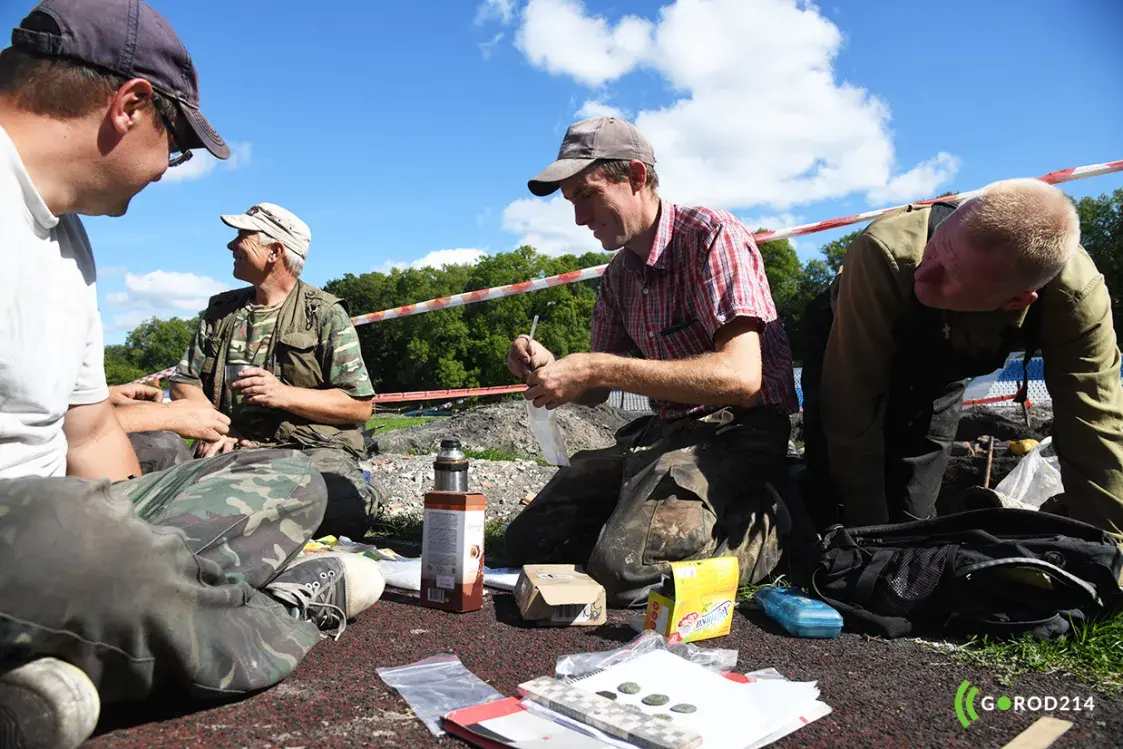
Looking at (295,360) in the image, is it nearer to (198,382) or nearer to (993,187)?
(198,382)

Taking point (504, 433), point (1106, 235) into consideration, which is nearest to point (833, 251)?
point (1106, 235)

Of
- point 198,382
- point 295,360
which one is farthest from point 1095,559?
point 198,382

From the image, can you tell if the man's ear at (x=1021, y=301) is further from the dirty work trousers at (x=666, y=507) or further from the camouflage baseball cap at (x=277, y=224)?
the camouflage baseball cap at (x=277, y=224)

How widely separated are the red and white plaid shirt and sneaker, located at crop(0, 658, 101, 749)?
2.48 metres

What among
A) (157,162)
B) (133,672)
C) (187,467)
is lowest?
(133,672)

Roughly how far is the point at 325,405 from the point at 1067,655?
333 centimetres

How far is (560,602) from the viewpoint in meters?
2.58

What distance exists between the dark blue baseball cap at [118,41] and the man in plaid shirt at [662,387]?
1.66 m

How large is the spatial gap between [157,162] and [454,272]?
66890mm

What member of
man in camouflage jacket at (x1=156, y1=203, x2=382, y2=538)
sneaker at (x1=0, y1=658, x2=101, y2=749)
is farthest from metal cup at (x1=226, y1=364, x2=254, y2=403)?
sneaker at (x1=0, y1=658, x2=101, y2=749)

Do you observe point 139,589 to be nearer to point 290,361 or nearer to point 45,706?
point 45,706

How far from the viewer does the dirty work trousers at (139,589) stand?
1.43 meters

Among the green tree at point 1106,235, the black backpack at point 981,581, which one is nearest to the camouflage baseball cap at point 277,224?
the black backpack at point 981,581

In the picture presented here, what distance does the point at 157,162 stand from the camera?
2.04 m
